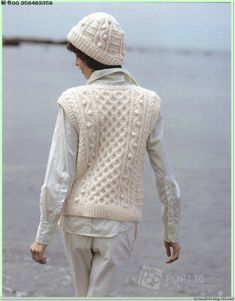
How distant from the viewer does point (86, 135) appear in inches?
98.5

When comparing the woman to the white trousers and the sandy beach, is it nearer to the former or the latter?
the white trousers

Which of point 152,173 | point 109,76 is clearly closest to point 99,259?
point 109,76

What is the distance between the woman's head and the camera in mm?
2535

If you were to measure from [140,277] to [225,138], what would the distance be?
2.41 metres

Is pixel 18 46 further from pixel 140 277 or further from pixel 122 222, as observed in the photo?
pixel 122 222

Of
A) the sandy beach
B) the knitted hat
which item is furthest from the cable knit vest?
the sandy beach

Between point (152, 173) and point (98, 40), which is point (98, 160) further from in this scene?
point (152, 173)

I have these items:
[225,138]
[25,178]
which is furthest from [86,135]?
[225,138]

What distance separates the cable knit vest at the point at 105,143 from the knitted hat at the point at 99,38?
0.11 metres

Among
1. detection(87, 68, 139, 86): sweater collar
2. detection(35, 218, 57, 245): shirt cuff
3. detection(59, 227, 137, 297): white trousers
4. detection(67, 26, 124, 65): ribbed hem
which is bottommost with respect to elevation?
detection(59, 227, 137, 297): white trousers

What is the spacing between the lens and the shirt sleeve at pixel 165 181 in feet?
8.68

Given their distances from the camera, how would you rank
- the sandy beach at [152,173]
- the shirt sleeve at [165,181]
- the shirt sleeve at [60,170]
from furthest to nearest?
the sandy beach at [152,173] → the shirt sleeve at [165,181] → the shirt sleeve at [60,170]

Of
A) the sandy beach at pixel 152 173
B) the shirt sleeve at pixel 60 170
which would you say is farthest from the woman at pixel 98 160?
the sandy beach at pixel 152 173

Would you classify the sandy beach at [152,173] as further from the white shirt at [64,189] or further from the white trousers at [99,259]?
the white shirt at [64,189]
